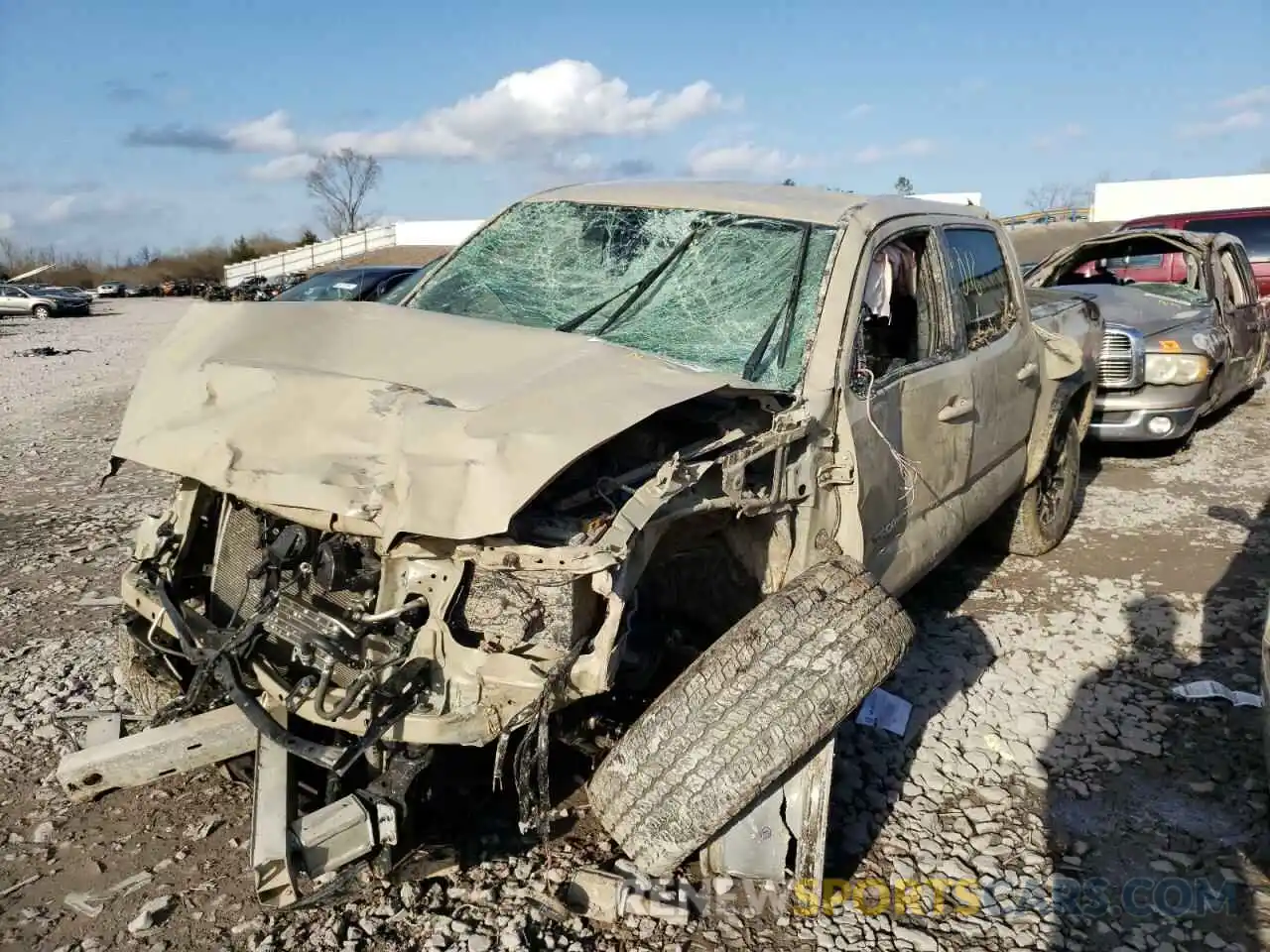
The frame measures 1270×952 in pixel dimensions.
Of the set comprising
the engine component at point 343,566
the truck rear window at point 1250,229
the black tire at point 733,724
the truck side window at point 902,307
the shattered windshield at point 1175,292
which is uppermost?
the truck rear window at point 1250,229

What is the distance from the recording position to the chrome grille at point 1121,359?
7094mm

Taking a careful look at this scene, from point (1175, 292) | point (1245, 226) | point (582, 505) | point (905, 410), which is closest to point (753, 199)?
point (905, 410)

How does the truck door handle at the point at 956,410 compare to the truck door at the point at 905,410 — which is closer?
the truck door at the point at 905,410

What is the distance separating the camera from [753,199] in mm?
3641

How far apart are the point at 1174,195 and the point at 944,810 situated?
43249 mm

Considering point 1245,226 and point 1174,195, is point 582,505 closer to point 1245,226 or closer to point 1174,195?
point 1245,226

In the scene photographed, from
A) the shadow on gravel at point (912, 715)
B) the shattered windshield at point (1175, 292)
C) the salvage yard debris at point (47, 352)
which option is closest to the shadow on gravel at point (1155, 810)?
the shadow on gravel at point (912, 715)

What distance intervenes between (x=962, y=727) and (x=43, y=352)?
65.1 feet

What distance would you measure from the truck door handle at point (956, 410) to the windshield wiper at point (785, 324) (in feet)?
2.63

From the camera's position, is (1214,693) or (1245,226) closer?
(1214,693)

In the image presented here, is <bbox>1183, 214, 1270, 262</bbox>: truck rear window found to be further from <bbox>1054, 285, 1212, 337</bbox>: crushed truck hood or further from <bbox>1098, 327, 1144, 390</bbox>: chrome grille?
<bbox>1098, 327, 1144, 390</bbox>: chrome grille

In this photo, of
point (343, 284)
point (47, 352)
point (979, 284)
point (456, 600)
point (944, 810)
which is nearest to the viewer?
point (456, 600)

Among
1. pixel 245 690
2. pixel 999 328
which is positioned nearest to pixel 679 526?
pixel 245 690

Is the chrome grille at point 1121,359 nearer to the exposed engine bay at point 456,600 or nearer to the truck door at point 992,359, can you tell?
the truck door at point 992,359
